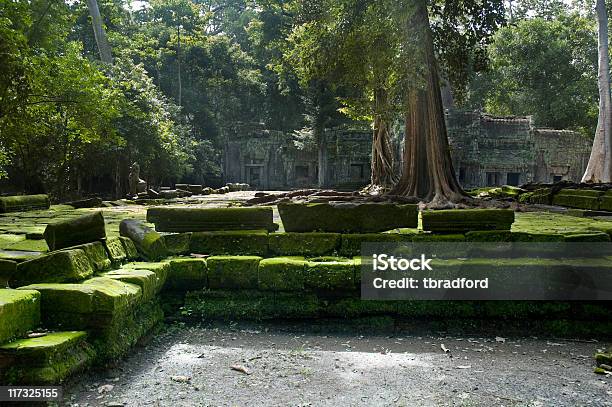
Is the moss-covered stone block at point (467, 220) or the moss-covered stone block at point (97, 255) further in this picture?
the moss-covered stone block at point (467, 220)

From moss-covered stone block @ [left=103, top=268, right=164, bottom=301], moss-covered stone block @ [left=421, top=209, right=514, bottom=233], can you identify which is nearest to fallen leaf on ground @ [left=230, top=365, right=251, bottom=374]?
moss-covered stone block @ [left=103, top=268, right=164, bottom=301]

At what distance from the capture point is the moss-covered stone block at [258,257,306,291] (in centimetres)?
461

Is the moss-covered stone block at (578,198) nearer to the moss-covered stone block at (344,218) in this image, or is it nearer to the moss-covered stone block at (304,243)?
the moss-covered stone block at (344,218)

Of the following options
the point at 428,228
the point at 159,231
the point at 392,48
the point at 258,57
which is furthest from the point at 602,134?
the point at 258,57

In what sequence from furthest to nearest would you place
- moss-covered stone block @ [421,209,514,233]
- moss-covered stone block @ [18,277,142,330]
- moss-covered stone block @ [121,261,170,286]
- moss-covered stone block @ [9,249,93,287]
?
1. moss-covered stone block @ [421,209,514,233]
2. moss-covered stone block @ [121,261,170,286]
3. moss-covered stone block @ [9,249,93,287]
4. moss-covered stone block @ [18,277,142,330]

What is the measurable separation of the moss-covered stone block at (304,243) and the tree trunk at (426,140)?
6.70m

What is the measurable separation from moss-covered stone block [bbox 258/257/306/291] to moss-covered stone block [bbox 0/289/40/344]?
1998 mm

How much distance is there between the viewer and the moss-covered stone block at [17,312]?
2.78 m

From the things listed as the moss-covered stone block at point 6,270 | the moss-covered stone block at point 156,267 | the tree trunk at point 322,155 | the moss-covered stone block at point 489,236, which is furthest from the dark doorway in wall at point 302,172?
the moss-covered stone block at point 6,270

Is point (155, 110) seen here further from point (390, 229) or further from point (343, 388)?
point (343, 388)

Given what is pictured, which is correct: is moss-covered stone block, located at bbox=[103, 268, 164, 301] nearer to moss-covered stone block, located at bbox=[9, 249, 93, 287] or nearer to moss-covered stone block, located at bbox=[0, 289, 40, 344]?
moss-covered stone block, located at bbox=[9, 249, 93, 287]

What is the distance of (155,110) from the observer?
20969 millimetres

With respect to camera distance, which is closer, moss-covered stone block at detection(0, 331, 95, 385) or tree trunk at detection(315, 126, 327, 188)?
moss-covered stone block at detection(0, 331, 95, 385)

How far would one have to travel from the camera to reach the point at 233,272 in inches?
188
